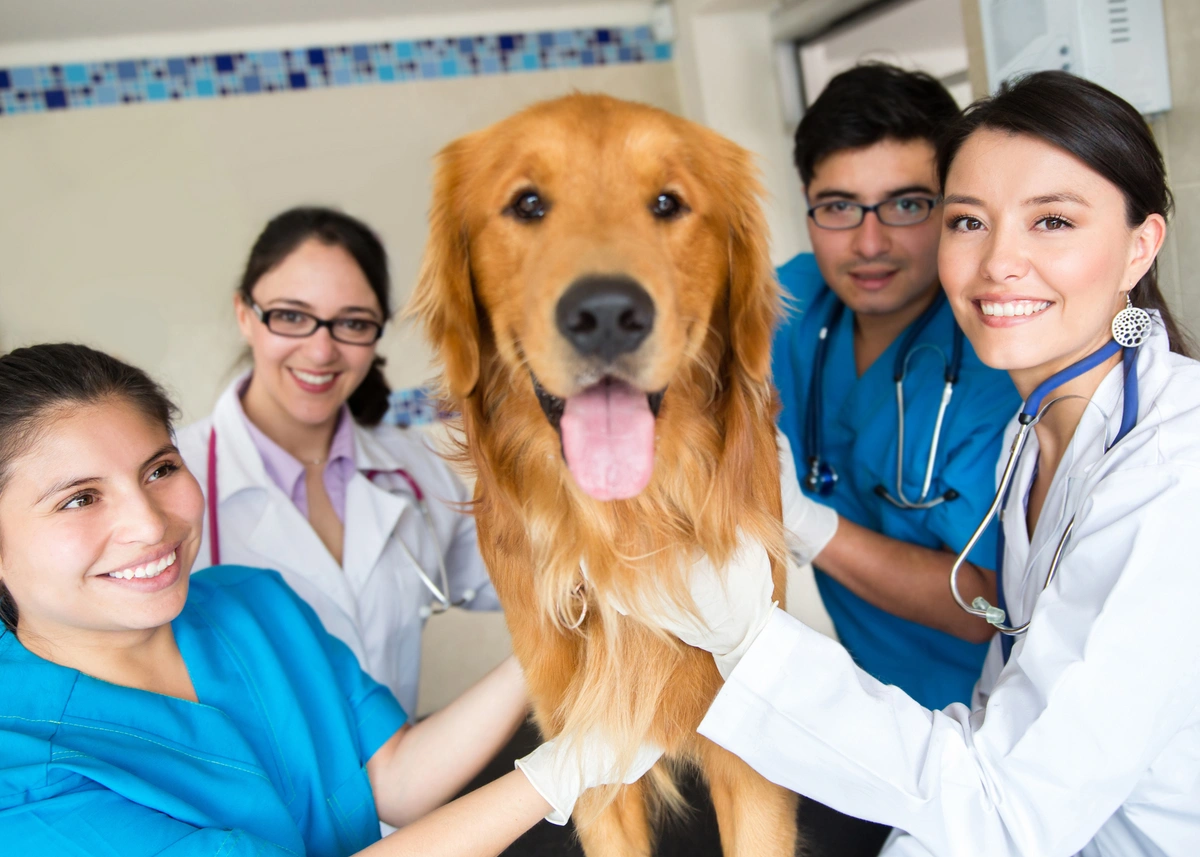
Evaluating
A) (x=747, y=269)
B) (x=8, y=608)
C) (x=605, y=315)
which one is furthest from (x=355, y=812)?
(x=747, y=269)

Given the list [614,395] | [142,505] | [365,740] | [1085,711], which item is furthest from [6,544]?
[1085,711]

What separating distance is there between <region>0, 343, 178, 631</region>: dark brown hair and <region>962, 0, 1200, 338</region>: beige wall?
6.19ft

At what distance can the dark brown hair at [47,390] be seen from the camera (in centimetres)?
111

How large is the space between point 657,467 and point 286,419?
3.55 ft

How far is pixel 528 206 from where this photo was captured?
1.20 meters

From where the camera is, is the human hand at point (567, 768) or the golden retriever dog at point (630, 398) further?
the human hand at point (567, 768)

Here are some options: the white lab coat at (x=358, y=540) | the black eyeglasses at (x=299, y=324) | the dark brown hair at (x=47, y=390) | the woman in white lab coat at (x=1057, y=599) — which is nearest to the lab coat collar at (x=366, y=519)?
the white lab coat at (x=358, y=540)

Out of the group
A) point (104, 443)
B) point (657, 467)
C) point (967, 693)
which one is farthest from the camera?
point (967, 693)

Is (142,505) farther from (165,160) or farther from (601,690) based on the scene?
(165,160)

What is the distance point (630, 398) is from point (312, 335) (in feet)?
3.30

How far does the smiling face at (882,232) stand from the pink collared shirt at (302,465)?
1.19 metres

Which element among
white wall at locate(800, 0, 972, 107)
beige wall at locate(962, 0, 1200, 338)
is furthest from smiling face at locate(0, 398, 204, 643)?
white wall at locate(800, 0, 972, 107)

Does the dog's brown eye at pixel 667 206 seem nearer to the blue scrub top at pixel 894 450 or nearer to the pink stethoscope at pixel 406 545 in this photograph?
the blue scrub top at pixel 894 450

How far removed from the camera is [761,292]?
1301mm
